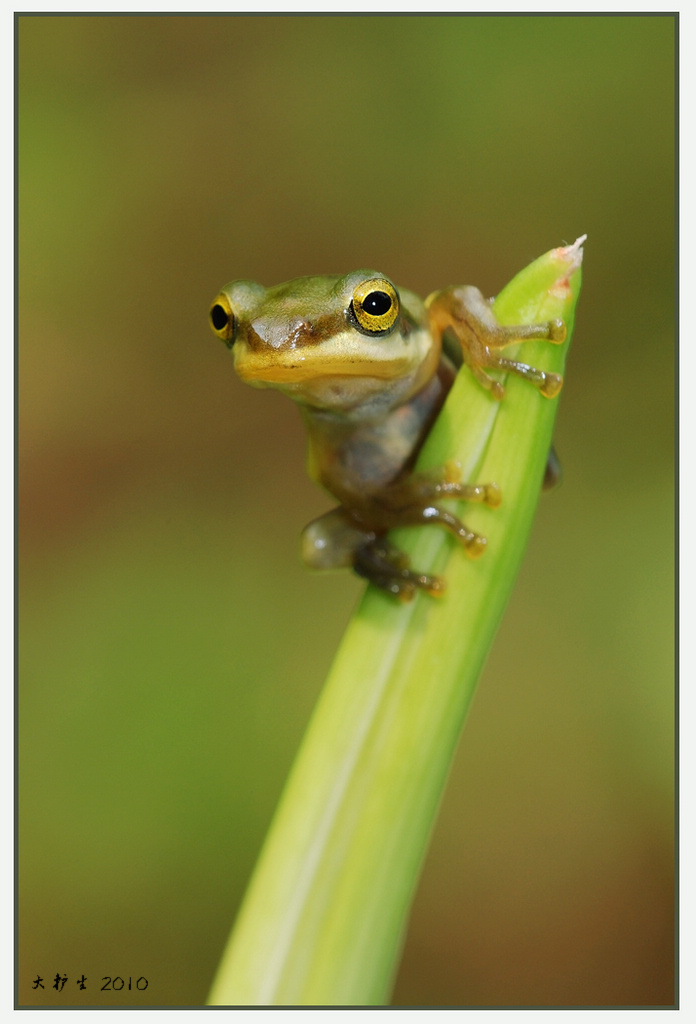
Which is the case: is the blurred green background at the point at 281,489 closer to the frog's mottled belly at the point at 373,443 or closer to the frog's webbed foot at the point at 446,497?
the frog's mottled belly at the point at 373,443

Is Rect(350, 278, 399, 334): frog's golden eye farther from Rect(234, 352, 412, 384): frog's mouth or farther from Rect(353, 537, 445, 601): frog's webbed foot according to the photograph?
Rect(353, 537, 445, 601): frog's webbed foot

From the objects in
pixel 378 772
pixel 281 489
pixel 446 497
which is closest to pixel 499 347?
pixel 446 497

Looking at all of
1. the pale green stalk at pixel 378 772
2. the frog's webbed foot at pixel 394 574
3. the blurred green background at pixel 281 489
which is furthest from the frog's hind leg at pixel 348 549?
the blurred green background at pixel 281 489

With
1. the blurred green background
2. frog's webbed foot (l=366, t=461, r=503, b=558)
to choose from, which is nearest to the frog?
frog's webbed foot (l=366, t=461, r=503, b=558)

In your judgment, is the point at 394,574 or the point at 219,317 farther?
the point at 219,317

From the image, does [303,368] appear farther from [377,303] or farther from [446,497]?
[446,497]
